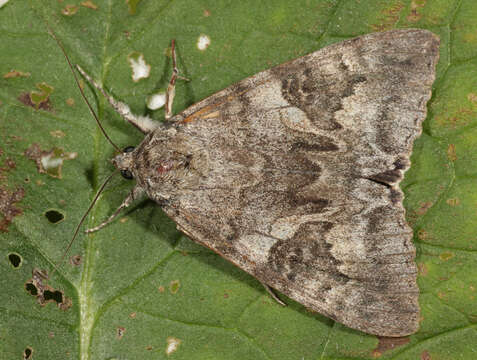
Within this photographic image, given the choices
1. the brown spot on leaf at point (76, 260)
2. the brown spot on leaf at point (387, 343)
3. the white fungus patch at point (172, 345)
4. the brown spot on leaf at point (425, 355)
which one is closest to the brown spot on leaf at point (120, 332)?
the white fungus patch at point (172, 345)

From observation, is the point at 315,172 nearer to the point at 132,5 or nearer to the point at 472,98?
the point at 472,98

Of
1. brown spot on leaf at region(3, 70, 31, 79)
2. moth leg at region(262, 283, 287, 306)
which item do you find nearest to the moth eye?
brown spot on leaf at region(3, 70, 31, 79)

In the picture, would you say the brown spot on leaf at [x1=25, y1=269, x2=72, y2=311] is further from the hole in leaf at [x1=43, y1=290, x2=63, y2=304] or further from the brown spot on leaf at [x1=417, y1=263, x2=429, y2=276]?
the brown spot on leaf at [x1=417, y1=263, x2=429, y2=276]

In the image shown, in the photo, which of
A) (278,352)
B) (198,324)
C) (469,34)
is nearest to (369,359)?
(278,352)

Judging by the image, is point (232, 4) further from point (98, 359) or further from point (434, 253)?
point (98, 359)

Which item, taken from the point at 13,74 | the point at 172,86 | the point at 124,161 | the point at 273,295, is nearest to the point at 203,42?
the point at 172,86

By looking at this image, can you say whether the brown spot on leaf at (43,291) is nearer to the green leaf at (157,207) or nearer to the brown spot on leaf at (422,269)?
the green leaf at (157,207)
